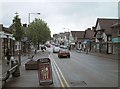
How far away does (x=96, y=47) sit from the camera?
81375mm

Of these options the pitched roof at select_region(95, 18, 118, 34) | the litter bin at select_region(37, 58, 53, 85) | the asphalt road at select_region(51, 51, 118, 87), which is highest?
the pitched roof at select_region(95, 18, 118, 34)

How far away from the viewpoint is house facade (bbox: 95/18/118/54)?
225 feet

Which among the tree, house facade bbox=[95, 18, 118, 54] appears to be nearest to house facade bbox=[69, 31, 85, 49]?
the tree

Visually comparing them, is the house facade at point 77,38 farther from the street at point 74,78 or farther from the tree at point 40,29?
the street at point 74,78

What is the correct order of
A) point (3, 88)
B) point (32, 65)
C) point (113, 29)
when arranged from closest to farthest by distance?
point (3, 88), point (32, 65), point (113, 29)

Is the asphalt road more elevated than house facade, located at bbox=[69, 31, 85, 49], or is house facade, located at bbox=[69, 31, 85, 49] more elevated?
house facade, located at bbox=[69, 31, 85, 49]

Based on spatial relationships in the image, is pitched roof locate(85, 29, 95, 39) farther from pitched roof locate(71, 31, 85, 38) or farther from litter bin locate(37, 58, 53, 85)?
litter bin locate(37, 58, 53, 85)

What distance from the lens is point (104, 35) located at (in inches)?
2876

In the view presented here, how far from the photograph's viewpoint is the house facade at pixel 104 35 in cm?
6861

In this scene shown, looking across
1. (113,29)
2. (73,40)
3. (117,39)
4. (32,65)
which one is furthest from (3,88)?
(73,40)

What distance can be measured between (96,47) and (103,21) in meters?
8.72

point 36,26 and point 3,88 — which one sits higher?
point 36,26

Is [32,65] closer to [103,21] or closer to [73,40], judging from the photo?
[103,21]

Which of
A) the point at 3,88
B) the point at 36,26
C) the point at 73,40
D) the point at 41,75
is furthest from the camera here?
the point at 73,40
